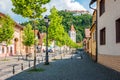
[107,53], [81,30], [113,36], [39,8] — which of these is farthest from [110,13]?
[81,30]

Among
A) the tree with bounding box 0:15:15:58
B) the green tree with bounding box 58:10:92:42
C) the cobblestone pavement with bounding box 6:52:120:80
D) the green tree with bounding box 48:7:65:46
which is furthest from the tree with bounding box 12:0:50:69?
the green tree with bounding box 58:10:92:42

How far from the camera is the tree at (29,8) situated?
2659cm

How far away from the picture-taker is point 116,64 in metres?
22.0

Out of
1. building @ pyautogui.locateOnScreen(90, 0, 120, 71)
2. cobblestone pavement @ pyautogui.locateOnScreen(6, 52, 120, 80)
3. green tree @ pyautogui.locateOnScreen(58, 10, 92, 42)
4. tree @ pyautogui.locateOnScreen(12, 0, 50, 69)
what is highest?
green tree @ pyautogui.locateOnScreen(58, 10, 92, 42)

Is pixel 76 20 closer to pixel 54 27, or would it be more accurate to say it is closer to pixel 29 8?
pixel 54 27

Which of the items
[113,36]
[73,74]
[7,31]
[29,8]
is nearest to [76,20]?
[7,31]

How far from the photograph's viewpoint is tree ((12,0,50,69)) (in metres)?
26.6

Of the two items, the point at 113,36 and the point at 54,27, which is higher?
the point at 54,27

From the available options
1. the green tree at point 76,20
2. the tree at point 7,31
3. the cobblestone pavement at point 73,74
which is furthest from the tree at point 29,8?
the green tree at point 76,20

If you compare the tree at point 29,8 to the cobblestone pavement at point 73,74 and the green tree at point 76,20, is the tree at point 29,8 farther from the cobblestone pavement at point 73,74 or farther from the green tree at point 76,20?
the green tree at point 76,20

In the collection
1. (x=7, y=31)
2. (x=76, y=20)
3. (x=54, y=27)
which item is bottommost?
(x=7, y=31)

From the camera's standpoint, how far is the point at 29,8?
26594 mm

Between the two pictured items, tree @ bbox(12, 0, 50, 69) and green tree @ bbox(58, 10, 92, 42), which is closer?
tree @ bbox(12, 0, 50, 69)

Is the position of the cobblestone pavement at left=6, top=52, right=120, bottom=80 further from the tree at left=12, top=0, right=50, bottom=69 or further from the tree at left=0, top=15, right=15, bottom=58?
the tree at left=0, top=15, right=15, bottom=58
